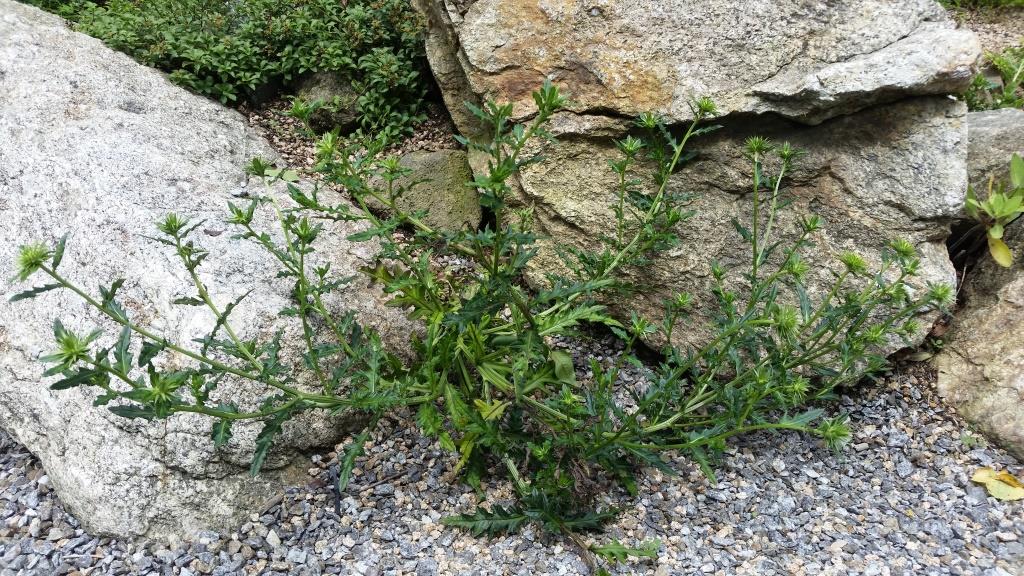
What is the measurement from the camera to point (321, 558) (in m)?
2.71

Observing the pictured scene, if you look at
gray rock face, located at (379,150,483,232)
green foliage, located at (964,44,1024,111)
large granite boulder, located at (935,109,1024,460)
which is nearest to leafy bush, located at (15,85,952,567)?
large granite boulder, located at (935,109,1024,460)

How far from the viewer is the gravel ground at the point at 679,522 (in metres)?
2.64

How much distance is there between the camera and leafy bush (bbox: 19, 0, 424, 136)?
4336 mm

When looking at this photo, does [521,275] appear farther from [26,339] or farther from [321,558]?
[26,339]

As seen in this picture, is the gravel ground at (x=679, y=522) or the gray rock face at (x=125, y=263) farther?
the gray rock face at (x=125, y=263)

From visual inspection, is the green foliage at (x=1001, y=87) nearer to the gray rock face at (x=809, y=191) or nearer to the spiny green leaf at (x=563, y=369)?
the gray rock face at (x=809, y=191)

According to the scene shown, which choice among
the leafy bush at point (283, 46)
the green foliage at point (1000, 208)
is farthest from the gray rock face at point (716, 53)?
the leafy bush at point (283, 46)

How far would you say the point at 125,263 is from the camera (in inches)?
121

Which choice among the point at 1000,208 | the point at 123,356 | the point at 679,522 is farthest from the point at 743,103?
the point at 123,356

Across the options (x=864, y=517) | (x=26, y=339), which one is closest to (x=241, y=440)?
(x=26, y=339)

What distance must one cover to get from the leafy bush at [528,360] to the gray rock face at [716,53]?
21cm

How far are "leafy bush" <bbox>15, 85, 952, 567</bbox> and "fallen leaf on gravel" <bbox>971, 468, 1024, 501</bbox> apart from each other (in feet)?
2.02

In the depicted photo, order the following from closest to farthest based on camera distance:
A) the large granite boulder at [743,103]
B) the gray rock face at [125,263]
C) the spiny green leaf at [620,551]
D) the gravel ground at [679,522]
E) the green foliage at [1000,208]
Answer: the spiny green leaf at [620,551] → the gravel ground at [679,522] → the gray rock face at [125,263] → the large granite boulder at [743,103] → the green foliage at [1000,208]

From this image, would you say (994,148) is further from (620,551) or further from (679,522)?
(620,551)
